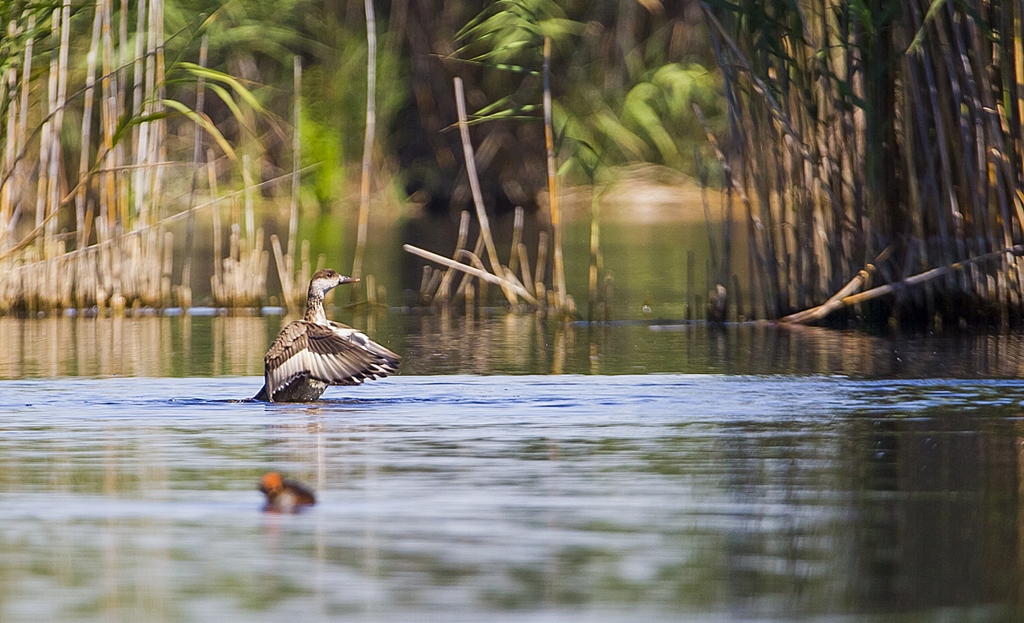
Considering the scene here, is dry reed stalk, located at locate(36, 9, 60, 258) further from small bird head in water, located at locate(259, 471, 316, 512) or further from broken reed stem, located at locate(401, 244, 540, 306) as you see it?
small bird head in water, located at locate(259, 471, 316, 512)

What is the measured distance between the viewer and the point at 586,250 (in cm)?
1647

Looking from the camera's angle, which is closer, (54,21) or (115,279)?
(54,21)

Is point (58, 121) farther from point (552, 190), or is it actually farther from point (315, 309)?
point (315, 309)

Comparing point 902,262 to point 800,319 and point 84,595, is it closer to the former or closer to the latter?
point 800,319

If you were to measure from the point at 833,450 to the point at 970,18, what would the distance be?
376 cm

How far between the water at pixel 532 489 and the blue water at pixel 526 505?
11mm

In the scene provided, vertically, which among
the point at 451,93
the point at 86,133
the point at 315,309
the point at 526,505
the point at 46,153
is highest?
Result: the point at 451,93

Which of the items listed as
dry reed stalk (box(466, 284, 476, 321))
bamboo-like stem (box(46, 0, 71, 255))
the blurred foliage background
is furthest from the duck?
the blurred foliage background

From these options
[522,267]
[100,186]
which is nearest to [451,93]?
[522,267]

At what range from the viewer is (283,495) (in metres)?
4.30

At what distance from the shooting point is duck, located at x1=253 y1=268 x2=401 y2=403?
6.62 meters

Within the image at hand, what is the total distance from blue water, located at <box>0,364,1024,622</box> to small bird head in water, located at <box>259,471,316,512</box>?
0.05 m

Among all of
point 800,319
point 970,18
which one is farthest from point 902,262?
point 970,18

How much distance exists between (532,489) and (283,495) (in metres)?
0.68
